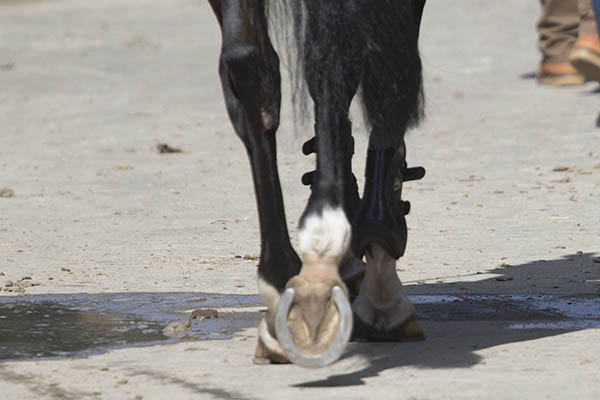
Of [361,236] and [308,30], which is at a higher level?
[308,30]

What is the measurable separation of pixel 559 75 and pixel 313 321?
8.92 m

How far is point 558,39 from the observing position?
1153cm

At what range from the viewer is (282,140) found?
8992mm

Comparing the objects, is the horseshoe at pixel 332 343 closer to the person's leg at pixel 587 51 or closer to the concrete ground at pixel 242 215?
the concrete ground at pixel 242 215

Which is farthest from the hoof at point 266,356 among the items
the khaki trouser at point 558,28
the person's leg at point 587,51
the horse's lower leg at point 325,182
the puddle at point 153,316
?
the khaki trouser at point 558,28

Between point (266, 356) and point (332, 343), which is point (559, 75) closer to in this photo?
point (266, 356)

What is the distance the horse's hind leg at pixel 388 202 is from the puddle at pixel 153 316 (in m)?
0.34

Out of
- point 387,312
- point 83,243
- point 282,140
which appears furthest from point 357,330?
point 282,140

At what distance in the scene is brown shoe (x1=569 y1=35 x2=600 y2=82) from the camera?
888 cm

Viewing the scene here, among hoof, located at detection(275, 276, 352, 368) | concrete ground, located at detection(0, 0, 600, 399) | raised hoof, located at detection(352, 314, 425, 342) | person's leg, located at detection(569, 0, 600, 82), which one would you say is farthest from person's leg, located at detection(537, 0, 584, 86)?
hoof, located at detection(275, 276, 352, 368)

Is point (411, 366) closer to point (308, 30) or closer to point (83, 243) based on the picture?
point (308, 30)

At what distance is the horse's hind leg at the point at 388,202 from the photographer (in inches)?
132

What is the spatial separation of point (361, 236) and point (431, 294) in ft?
2.35

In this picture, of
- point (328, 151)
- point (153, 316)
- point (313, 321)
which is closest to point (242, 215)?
point (153, 316)
